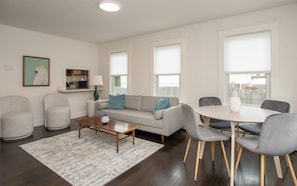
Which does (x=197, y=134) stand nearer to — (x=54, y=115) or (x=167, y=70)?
(x=167, y=70)

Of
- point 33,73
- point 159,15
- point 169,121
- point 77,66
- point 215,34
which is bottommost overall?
point 169,121

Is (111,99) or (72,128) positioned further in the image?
(111,99)

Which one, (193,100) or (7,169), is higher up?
(193,100)

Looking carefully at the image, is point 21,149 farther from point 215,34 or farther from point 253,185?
point 215,34

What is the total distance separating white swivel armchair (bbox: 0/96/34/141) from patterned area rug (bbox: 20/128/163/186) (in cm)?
48

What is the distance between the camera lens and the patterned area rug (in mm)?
2035

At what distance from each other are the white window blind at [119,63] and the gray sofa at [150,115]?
111cm

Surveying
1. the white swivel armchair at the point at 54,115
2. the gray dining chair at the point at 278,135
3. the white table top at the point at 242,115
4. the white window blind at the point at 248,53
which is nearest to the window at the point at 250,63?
the white window blind at the point at 248,53

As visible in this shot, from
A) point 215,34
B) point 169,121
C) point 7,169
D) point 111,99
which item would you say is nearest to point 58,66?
point 111,99

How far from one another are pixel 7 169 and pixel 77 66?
3671 mm

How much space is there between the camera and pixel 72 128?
13.4 feet

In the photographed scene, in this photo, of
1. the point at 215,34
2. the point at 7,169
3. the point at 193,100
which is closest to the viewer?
the point at 7,169

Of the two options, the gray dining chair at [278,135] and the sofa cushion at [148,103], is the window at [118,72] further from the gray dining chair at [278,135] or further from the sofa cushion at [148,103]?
the gray dining chair at [278,135]

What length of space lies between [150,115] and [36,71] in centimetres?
336
